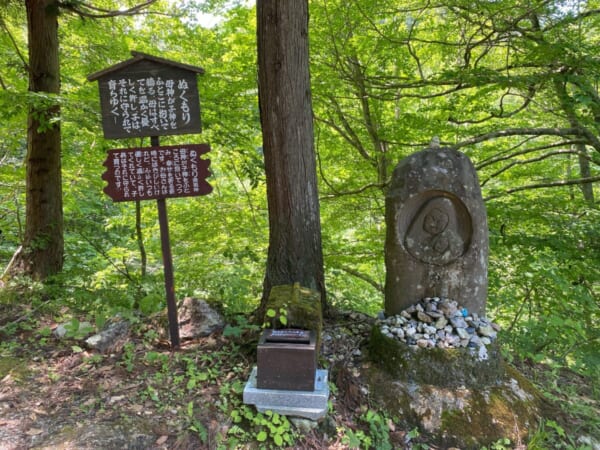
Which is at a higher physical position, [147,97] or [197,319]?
[147,97]

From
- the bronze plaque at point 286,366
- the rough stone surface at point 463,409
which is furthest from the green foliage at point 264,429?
the rough stone surface at point 463,409

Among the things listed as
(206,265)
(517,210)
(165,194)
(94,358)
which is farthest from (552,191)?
(94,358)

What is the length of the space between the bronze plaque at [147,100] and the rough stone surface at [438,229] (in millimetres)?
1933

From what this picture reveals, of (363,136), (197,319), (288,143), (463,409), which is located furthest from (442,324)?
(363,136)

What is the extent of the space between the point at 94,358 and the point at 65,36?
601 cm

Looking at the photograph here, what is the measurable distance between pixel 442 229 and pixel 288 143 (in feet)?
5.14

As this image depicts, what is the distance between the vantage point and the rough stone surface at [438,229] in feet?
10.0

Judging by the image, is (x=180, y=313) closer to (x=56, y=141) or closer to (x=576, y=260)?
(x=56, y=141)

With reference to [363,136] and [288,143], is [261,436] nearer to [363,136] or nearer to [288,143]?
[288,143]

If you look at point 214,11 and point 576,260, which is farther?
point 214,11

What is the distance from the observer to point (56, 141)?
484 centimetres

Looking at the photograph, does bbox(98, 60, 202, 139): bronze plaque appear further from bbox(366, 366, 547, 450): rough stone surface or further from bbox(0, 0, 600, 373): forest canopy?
bbox(366, 366, 547, 450): rough stone surface

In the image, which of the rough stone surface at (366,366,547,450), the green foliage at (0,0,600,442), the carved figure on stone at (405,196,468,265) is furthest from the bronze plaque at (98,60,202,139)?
the rough stone surface at (366,366,547,450)

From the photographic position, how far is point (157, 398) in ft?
8.47
